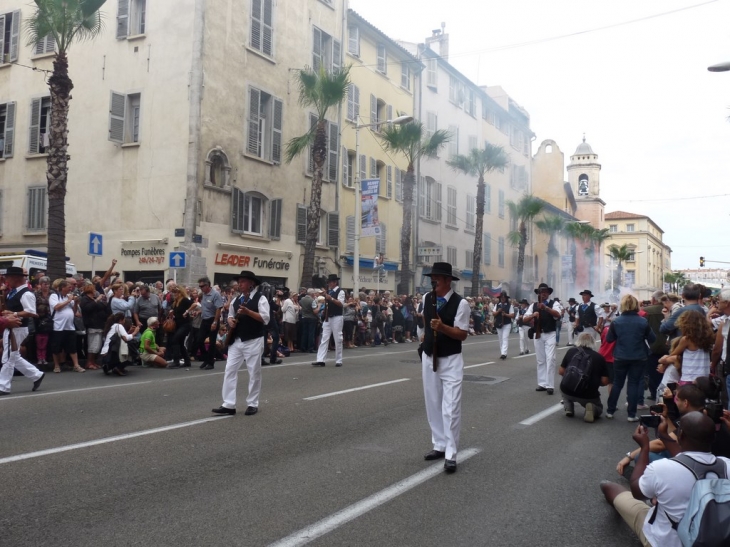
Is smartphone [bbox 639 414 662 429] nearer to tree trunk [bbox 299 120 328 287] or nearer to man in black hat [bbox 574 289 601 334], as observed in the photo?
man in black hat [bbox 574 289 601 334]

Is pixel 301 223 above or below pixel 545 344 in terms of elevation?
above

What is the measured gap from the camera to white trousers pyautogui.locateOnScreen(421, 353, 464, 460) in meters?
6.12

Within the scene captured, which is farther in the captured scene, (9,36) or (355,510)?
(9,36)

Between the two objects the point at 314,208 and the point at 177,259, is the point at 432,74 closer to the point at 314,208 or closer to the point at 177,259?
the point at 314,208

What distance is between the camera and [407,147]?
32.8 metres

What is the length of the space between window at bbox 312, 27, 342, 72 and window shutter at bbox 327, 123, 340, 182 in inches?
107

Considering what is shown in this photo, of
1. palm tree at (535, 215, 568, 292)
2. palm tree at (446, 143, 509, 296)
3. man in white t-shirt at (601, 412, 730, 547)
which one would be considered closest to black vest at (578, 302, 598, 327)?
man in white t-shirt at (601, 412, 730, 547)

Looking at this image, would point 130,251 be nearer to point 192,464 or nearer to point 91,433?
point 91,433

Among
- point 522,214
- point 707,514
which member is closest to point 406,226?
point 522,214

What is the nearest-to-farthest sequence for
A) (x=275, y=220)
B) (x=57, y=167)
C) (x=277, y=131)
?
(x=57, y=167), (x=275, y=220), (x=277, y=131)

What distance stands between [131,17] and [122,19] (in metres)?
0.47

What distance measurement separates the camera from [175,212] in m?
23.6

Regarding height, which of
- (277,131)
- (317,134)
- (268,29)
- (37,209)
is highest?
(268,29)

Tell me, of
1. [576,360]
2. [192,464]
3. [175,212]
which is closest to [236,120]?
[175,212]
